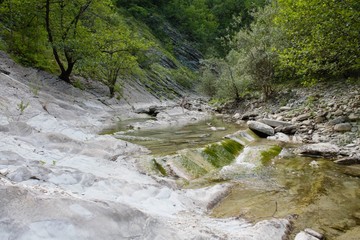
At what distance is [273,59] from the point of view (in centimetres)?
2409

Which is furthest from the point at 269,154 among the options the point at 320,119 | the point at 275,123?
the point at 320,119

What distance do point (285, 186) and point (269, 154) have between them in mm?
3551

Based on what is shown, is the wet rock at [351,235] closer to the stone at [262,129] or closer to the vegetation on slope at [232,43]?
the vegetation on slope at [232,43]

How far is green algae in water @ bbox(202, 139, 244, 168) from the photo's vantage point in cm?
1049

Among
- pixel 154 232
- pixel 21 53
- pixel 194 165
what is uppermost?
pixel 154 232

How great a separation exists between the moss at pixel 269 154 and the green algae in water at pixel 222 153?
3.64 feet

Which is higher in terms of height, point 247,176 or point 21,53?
point 247,176

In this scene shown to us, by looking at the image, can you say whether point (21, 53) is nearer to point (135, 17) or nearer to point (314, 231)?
point (314, 231)

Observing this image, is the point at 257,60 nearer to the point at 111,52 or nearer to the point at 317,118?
the point at 317,118

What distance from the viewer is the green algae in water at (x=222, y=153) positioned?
34.4ft

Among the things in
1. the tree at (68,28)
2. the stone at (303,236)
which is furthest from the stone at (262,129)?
the tree at (68,28)

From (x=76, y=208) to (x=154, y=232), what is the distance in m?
1.17

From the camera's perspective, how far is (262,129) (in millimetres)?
15992

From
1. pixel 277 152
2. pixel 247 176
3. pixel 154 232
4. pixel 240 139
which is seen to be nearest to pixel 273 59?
pixel 240 139
